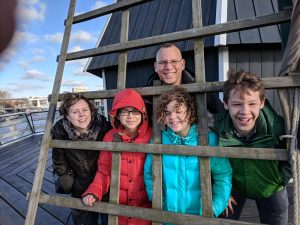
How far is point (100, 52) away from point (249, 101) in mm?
1078

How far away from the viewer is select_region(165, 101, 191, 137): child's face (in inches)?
60.7

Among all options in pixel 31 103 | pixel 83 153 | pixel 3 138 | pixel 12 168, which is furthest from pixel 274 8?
pixel 31 103

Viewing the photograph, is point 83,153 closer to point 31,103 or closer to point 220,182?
point 220,182

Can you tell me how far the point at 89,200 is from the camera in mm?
1737

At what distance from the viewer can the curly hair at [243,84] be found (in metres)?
1.35

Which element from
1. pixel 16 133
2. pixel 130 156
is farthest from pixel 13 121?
pixel 130 156

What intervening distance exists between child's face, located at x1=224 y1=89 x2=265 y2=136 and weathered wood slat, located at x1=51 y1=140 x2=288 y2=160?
0.15 metres

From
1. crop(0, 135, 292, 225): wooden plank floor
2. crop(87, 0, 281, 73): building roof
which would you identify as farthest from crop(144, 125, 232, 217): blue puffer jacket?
crop(87, 0, 281, 73): building roof

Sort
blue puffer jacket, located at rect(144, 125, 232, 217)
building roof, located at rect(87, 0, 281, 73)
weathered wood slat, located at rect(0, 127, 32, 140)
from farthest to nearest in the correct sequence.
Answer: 1. weathered wood slat, located at rect(0, 127, 32, 140)
2. building roof, located at rect(87, 0, 281, 73)
3. blue puffer jacket, located at rect(144, 125, 232, 217)

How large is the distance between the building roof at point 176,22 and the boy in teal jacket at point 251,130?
12.3 ft

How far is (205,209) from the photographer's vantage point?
145cm

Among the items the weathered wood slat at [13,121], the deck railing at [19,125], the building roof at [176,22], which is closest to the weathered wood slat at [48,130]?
the building roof at [176,22]

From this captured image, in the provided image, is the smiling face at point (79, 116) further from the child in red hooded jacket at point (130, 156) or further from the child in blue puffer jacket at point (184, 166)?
the child in blue puffer jacket at point (184, 166)

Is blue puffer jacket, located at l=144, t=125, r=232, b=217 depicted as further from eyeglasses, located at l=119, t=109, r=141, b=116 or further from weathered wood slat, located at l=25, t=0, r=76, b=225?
weathered wood slat, located at l=25, t=0, r=76, b=225
